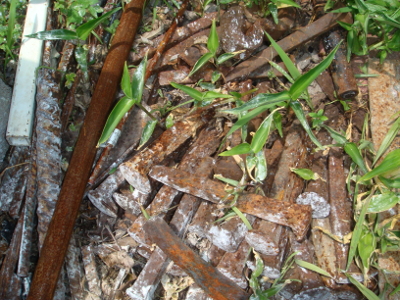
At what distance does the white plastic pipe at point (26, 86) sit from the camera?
295cm

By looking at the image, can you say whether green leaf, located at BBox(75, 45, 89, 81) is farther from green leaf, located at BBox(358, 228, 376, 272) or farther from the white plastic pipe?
green leaf, located at BBox(358, 228, 376, 272)

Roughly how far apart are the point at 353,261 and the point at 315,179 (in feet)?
2.06

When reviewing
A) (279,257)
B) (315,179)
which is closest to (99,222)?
(279,257)

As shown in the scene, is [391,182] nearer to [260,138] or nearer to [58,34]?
[260,138]

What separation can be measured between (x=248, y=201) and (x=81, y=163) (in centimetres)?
134

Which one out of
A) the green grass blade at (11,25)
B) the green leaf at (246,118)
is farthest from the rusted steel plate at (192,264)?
the green grass blade at (11,25)

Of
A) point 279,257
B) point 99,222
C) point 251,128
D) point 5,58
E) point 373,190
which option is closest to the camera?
point 279,257

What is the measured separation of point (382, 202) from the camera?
2.43 m

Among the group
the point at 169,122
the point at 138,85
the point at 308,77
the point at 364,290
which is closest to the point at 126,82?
the point at 138,85

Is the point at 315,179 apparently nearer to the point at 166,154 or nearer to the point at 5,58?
the point at 166,154

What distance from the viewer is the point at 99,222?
2928 mm

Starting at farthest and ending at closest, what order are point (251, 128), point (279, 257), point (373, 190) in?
point (251, 128), point (373, 190), point (279, 257)

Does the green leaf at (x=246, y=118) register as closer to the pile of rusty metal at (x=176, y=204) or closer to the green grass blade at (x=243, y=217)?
the pile of rusty metal at (x=176, y=204)

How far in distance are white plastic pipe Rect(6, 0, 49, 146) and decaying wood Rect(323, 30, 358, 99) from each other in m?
2.56
